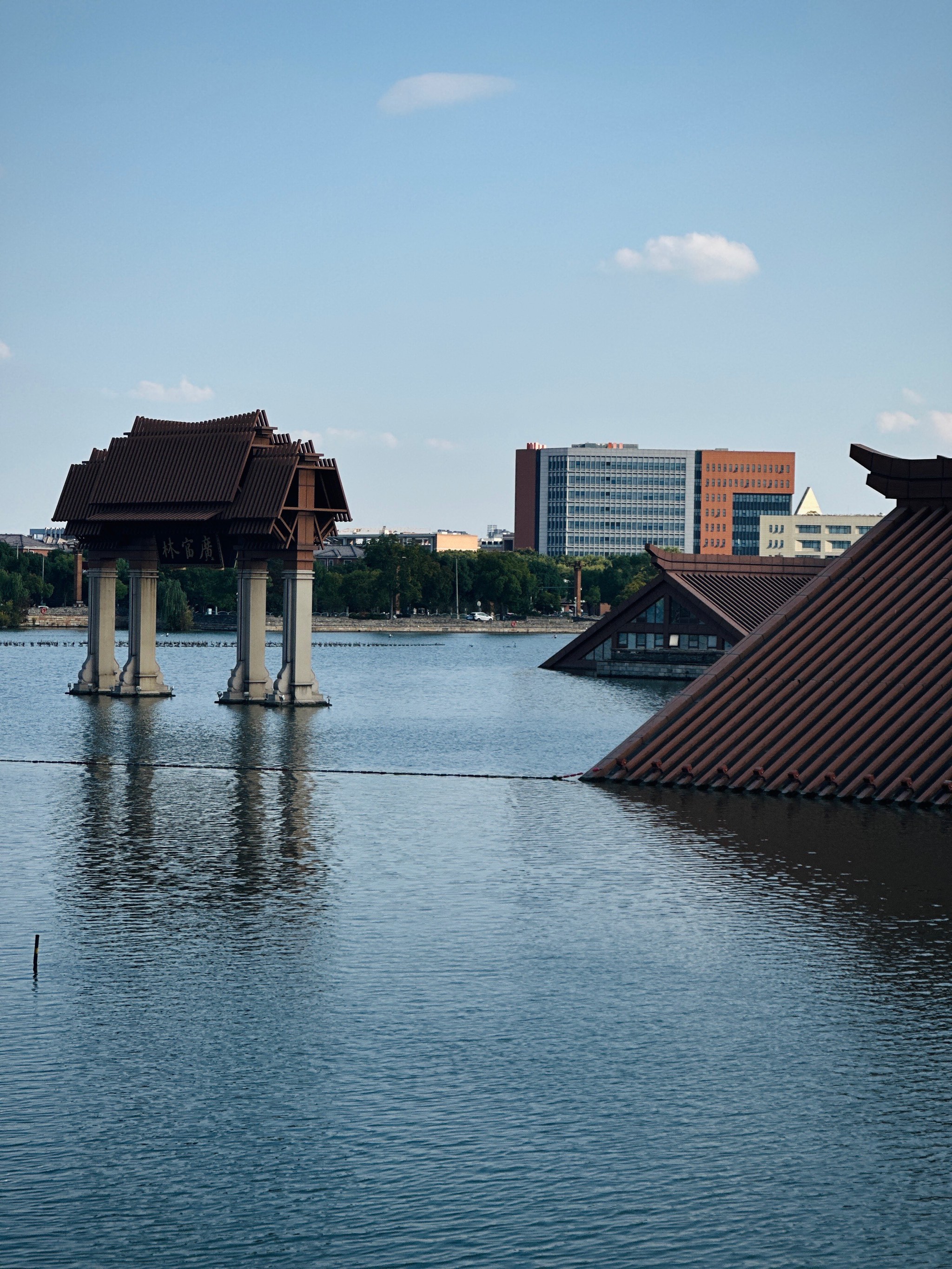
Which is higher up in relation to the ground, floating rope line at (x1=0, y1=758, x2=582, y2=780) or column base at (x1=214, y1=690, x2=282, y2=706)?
column base at (x1=214, y1=690, x2=282, y2=706)

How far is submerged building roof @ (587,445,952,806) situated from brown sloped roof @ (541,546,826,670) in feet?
232

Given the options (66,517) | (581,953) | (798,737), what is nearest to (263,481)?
(66,517)

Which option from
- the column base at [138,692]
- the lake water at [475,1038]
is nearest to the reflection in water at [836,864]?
the lake water at [475,1038]

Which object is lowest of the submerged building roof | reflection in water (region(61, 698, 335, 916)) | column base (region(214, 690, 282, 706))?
reflection in water (region(61, 698, 335, 916))

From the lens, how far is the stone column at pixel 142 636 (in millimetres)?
115375

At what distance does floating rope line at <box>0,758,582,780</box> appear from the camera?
2963 inches

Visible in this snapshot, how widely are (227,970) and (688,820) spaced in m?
27.5

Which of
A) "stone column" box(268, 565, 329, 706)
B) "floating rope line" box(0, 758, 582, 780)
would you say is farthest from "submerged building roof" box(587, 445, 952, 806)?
"stone column" box(268, 565, 329, 706)

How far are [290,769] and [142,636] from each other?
44.1 meters

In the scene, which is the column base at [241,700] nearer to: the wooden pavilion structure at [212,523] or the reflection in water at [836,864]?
the wooden pavilion structure at [212,523]

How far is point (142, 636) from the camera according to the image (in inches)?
4604

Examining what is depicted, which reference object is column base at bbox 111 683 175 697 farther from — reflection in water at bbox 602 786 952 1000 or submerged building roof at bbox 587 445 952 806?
reflection in water at bbox 602 786 952 1000

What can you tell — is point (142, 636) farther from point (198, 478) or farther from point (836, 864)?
point (836, 864)

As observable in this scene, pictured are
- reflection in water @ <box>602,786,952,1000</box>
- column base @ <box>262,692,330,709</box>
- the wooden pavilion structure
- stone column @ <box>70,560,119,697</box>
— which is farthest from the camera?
stone column @ <box>70,560,119,697</box>
